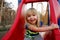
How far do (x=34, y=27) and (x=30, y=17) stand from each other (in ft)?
0.27

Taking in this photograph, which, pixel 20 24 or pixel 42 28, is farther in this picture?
pixel 20 24

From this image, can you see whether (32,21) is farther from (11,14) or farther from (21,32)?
(11,14)

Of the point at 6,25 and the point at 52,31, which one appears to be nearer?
the point at 52,31

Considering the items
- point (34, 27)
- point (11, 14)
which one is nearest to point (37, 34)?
point (34, 27)

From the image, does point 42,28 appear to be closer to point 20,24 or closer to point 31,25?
point 31,25

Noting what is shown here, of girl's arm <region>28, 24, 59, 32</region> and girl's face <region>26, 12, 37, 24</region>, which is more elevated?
girl's face <region>26, 12, 37, 24</region>

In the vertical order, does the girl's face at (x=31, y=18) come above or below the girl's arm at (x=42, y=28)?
above

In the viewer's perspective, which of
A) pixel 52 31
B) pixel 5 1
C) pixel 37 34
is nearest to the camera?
pixel 52 31

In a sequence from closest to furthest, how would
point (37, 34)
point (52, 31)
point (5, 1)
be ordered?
point (52, 31)
point (37, 34)
point (5, 1)

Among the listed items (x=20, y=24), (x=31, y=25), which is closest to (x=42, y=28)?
(x=31, y=25)

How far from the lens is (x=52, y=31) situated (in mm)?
875

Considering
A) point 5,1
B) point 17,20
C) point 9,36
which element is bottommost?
point 9,36

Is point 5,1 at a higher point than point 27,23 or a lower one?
higher

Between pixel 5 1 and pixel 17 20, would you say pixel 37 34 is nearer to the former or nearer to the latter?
pixel 17 20
